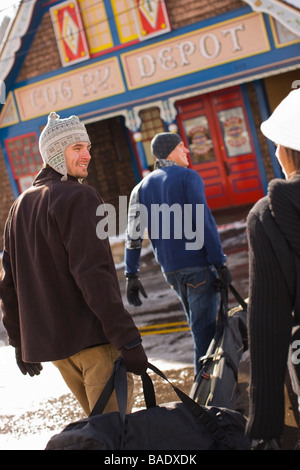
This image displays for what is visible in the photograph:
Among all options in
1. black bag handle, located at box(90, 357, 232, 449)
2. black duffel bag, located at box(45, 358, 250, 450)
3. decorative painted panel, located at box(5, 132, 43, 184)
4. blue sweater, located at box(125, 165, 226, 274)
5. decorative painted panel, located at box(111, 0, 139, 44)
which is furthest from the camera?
decorative painted panel, located at box(5, 132, 43, 184)

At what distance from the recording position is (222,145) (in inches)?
584

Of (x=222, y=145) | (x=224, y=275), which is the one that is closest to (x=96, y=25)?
(x=222, y=145)

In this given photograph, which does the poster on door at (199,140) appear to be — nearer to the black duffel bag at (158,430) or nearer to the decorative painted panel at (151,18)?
the decorative painted panel at (151,18)

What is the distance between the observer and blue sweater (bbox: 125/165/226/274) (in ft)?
14.5

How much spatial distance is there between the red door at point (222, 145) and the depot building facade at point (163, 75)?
0.08ft

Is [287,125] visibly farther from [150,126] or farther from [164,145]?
[150,126]

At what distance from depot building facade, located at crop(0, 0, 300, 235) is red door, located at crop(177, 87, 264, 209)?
0.03m

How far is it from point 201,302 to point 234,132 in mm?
10740

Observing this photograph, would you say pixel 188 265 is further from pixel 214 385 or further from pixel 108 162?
pixel 108 162

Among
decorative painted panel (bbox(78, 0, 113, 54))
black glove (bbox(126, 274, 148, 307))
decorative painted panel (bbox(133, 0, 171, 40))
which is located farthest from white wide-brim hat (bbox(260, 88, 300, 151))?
decorative painted panel (bbox(78, 0, 113, 54))

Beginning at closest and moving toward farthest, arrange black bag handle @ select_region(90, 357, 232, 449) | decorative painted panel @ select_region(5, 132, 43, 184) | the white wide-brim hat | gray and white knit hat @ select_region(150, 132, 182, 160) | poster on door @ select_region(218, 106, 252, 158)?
the white wide-brim hat, black bag handle @ select_region(90, 357, 232, 449), gray and white knit hat @ select_region(150, 132, 182, 160), poster on door @ select_region(218, 106, 252, 158), decorative painted panel @ select_region(5, 132, 43, 184)

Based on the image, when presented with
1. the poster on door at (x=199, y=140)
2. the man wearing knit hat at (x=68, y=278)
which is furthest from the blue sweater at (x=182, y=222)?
the poster on door at (x=199, y=140)

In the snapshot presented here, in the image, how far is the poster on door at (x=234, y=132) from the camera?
1447cm

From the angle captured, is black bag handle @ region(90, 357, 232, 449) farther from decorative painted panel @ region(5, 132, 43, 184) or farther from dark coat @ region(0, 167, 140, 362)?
decorative painted panel @ region(5, 132, 43, 184)
